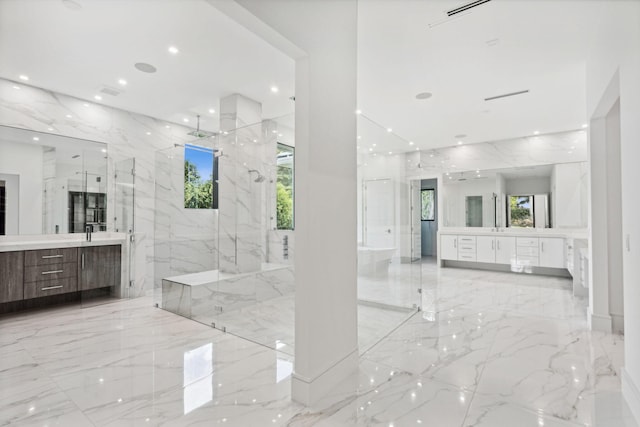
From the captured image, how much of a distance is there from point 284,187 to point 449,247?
5.40 metres

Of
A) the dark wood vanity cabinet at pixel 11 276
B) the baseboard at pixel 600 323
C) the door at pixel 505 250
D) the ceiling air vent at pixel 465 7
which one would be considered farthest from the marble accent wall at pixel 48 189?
the door at pixel 505 250

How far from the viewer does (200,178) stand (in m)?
4.60

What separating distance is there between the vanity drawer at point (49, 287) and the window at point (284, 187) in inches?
114

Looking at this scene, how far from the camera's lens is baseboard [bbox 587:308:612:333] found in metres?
3.19

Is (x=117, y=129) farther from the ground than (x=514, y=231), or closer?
farther from the ground

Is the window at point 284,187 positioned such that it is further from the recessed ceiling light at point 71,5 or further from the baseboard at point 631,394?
the baseboard at point 631,394

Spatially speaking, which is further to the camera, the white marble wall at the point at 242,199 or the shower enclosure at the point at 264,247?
the white marble wall at the point at 242,199

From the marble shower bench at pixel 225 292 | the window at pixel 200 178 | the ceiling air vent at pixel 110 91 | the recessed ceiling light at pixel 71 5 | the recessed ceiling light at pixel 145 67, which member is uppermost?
the recessed ceiling light at pixel 71 5

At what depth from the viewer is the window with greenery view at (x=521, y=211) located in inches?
264

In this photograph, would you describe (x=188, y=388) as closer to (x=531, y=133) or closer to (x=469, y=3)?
(x=469, y=3)

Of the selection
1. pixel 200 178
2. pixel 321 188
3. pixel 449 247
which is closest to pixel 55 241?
pixel 200 178

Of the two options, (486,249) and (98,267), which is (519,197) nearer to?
(486,249)

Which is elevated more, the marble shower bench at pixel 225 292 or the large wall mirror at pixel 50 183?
the large wall mirror at pixel 50 183

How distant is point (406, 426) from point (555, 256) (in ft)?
19.9
